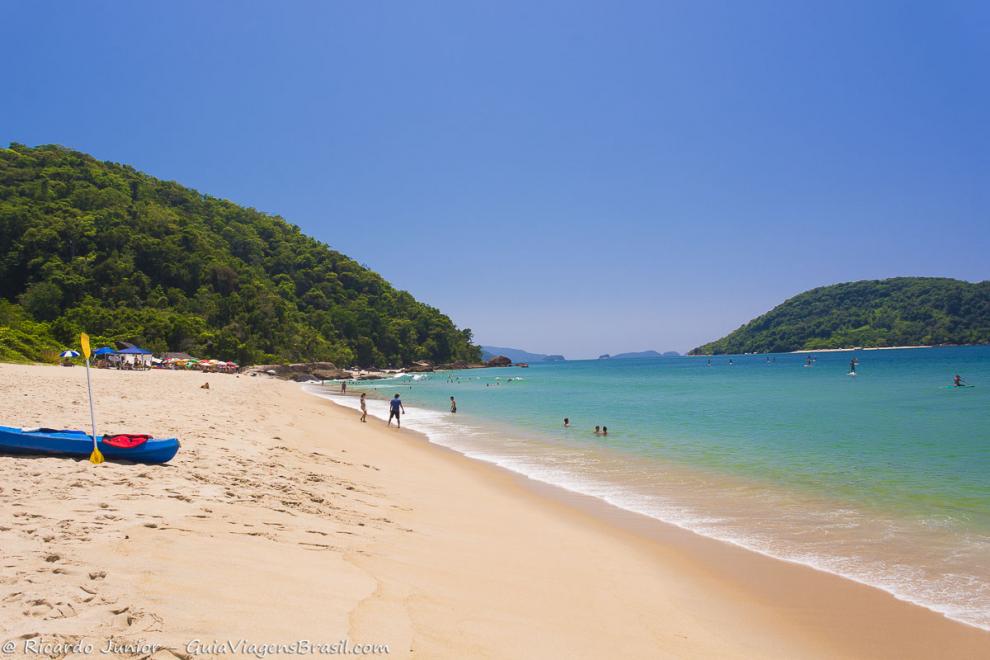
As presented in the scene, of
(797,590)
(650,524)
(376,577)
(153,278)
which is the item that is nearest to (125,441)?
→ (376,577)

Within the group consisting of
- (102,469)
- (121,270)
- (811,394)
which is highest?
(121,270)

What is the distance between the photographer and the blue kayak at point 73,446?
8.33 meters

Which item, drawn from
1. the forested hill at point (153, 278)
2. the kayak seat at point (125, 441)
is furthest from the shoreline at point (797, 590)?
the forested hill at point (153, 278)

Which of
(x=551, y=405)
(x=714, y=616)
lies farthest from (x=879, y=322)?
(x=714, y=616)

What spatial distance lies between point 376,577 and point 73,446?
6.41 metres

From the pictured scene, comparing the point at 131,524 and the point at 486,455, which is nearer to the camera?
the point at 131,524

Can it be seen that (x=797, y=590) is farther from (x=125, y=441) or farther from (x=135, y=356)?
(x=135, y=356)

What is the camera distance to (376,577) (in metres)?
5.26

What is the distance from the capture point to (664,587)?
719 centimetres

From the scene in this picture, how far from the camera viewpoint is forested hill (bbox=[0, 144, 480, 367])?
7019 cm

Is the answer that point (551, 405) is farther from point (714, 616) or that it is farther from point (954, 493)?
point (714, 616)

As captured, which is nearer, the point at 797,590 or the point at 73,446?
the point at 797,590

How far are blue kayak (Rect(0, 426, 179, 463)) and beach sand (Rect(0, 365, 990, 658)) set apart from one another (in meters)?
0.30

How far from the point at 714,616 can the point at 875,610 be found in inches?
79.1
